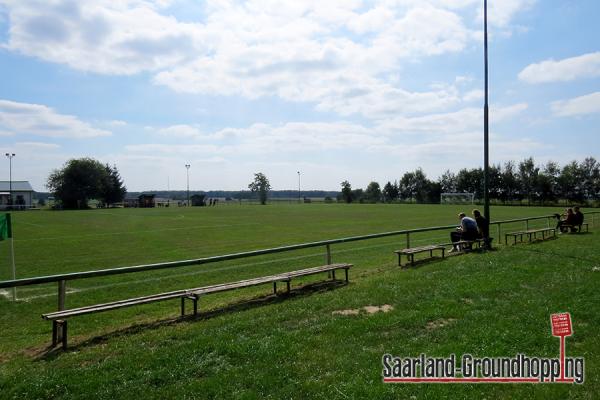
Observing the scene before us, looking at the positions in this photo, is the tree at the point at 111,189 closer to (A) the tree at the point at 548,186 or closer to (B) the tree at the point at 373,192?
(B) the tree at the point at 373,192

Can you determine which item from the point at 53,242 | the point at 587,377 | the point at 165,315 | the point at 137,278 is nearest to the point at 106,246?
the point at 53,242

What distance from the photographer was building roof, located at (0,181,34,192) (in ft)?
297

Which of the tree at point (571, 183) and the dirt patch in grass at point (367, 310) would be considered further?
the tree at point (571, 183)

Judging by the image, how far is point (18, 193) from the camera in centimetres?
8806

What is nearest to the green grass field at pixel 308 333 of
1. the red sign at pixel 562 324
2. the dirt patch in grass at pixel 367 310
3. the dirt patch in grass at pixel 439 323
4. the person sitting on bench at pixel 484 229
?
the dirt patch in grass at pixel 439 323

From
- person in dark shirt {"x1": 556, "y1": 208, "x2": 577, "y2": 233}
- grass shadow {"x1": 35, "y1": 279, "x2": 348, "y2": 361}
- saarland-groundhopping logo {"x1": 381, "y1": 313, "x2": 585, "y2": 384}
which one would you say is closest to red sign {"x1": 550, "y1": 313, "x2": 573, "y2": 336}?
saarland-groundhopping logo {"x1": 381, "y1": 313, "x2": 585, "y2": 384}

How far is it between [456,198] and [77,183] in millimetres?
78979

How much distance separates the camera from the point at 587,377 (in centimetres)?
452

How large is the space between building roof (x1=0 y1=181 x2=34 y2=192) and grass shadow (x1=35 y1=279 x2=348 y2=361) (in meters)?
97.1

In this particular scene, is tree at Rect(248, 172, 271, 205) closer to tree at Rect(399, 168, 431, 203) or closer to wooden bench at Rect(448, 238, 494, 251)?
tree at Rect(399, 168, 431, 203)

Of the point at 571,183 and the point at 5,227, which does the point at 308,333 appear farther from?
the point at 571,183

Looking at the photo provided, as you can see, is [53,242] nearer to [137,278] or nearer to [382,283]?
[137,278]

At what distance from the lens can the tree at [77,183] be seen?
8788 centimetres

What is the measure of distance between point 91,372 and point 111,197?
326 feet
